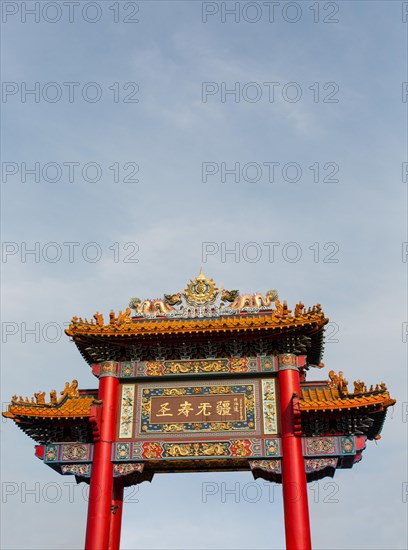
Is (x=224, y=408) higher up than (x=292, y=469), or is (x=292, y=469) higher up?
(x=224, y=408)

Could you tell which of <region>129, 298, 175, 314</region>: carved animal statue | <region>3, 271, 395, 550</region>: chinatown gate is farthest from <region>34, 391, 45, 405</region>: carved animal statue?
<region>129, 298, 175, 314</region>: carved animal statue

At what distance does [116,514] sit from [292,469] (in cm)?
535

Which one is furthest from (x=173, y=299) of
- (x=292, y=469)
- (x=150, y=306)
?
(x=292, y=469)

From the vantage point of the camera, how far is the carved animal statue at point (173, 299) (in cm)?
2122

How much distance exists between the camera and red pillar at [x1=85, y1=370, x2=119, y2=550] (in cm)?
1753

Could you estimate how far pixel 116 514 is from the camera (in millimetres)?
19484

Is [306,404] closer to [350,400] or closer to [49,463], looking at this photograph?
[350,400]

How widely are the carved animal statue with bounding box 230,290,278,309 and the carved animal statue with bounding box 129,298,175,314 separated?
197 cm

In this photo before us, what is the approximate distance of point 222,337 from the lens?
19375 mm

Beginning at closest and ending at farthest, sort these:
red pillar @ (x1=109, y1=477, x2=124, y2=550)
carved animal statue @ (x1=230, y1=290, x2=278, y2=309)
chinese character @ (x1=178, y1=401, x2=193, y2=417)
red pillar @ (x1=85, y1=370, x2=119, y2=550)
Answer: red pillar @ (x1=85, y1=370, x2=119, y2=550)
chinese character @ (x1=178, y1=401, x2=193, y2=417)
red pillar @ (x1=109, y1=477, x2=124, y2=550)
carved animal statue @ (x1=230, y1=290, x2=278, y2=309)

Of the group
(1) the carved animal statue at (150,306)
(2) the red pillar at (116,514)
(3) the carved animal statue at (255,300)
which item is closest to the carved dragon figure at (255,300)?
(3) the carved animal statue at (255,300)

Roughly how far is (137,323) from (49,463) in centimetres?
463

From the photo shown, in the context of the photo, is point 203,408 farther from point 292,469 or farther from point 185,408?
point 292,469

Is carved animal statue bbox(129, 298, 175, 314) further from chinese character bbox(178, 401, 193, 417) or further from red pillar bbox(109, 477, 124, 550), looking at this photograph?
red pillar bbox(109, 477, 124, 550)
